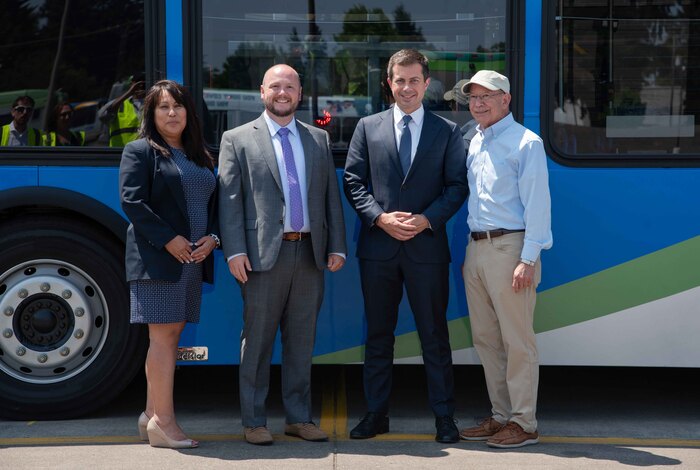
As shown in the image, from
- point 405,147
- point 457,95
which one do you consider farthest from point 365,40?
point 405,147

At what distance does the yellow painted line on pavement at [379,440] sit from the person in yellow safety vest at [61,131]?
153 centimetres

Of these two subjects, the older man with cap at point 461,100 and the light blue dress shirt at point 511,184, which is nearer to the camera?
the light blue dress shirt at point 511,184

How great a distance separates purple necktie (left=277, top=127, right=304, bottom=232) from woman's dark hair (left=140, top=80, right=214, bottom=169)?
389 mm

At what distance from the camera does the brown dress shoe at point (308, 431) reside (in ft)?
16.8

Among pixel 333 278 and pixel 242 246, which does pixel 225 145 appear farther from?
pixel 333 278

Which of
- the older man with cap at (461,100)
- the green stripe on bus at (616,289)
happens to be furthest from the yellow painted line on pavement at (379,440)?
the older man with cap at (461,100)

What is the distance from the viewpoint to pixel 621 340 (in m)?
5.45

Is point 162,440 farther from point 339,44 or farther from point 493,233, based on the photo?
point 339,44

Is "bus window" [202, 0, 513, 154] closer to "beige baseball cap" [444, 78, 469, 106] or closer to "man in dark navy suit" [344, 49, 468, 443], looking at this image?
"beige baseball cap" [444, 78, 469, 106]

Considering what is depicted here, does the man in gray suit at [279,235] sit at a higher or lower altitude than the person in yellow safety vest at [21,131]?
lower

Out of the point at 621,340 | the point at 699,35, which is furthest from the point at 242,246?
the point at 699,35

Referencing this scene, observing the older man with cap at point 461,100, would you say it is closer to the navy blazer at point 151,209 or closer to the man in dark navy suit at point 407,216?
the man in dark navy suit at point 407,216

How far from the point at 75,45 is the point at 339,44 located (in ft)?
4.53

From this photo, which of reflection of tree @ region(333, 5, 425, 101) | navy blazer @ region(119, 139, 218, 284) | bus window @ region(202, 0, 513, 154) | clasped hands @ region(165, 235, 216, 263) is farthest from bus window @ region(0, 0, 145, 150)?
reflection of tree @ region(333, 5, 425, 101)
